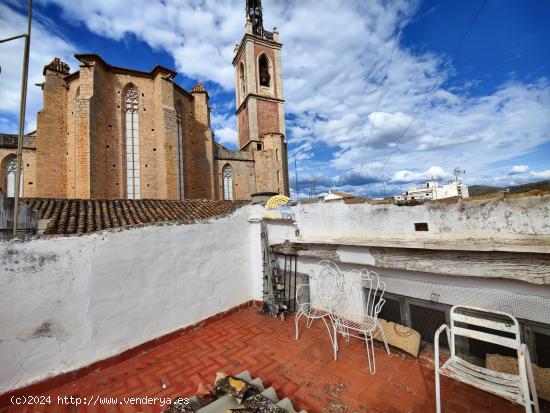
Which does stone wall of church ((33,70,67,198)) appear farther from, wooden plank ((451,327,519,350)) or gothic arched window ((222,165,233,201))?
wooden plank ((451,327,519,350))

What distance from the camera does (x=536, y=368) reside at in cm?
292

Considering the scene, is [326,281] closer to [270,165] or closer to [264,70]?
[270,165]

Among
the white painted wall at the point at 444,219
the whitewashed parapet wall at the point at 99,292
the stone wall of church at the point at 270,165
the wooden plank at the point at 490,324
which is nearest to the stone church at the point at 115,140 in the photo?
the stone wall of church at the point at 270,165

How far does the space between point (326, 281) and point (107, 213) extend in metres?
5.84

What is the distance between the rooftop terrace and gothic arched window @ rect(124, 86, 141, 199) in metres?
12.9

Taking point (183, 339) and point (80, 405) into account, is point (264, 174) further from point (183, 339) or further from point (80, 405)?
point (80, 405)

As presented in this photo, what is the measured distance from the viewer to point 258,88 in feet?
80.0

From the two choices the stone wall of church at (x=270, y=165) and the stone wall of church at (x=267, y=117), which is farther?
the stone wall of church at (x=267, y=117)

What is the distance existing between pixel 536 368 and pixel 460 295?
100 centimetres

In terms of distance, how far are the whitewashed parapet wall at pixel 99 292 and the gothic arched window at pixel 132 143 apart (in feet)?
39.6

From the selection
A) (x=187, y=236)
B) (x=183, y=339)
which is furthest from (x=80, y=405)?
(x=187, y=236)

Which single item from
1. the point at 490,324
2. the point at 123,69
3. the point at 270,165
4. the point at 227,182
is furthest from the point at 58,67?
the point at 490,324

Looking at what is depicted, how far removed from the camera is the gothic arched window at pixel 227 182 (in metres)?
21.2

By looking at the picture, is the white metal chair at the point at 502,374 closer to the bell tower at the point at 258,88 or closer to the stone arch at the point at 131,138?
the stone arch at the point at 131,138
